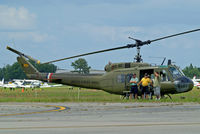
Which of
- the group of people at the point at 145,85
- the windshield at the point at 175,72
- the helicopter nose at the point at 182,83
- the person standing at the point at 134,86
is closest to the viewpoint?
the group of people at the point at 145,85

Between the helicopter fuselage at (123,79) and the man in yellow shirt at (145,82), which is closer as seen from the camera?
the man in yellow shirt at (145,82)

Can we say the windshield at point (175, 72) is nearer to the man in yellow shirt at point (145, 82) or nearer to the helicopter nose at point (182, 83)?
the helicopter nose at point (182, 83)

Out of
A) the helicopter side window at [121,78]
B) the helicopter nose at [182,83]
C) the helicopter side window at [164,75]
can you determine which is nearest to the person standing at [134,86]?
the helicopter side window at [164,75]

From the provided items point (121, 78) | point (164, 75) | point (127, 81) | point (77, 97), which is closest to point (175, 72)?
point (164, 75)

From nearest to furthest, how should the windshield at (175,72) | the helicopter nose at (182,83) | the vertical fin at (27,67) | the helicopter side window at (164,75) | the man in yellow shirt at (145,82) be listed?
the man in yellow shirt at (145,82), the helicopter nose at (182,83), the windshield at (175,72), the helicopter side window at (164,75), the vertical fin at (27,67)

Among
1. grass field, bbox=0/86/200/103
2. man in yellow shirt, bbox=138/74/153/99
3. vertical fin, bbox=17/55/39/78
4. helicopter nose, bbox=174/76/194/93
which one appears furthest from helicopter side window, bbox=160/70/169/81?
vertical fin, bbox=17/55/39/78

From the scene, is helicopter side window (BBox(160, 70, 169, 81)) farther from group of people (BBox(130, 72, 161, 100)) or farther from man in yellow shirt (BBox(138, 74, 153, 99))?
man in yellow shirt (BBox(138, 74, 153, 99))

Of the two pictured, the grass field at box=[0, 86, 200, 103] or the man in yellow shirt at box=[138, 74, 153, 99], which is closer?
the grass field at box=[0, 86, 200, 103]

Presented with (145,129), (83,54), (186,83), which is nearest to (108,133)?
(145,129)

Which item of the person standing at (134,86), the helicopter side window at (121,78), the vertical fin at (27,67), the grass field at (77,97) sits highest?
the vertical fin at (27,67)

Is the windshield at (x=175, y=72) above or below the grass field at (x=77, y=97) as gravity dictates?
above

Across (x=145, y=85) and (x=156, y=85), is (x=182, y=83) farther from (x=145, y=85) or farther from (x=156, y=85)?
(x=145, y=85)

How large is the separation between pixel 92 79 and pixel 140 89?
4.51 metres

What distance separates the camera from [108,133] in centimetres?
870
